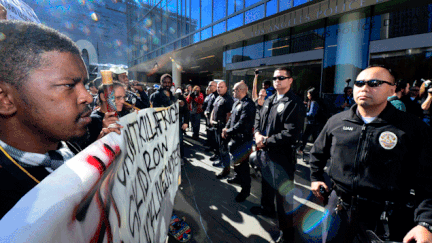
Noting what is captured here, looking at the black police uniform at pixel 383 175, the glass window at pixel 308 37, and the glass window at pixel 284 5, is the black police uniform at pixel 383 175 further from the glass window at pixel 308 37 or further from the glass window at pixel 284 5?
the glass window at pixel 284 5

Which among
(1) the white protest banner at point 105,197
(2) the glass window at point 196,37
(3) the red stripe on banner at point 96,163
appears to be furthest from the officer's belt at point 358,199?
(2) the glass window at point 196,37

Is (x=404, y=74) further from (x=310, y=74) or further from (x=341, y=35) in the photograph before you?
(x=310, y=74)

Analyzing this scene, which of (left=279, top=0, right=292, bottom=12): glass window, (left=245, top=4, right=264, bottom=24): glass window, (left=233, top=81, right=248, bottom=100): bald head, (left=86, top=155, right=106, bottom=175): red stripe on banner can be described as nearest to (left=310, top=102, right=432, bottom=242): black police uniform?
(left=86, top=155, right=106, bottom=175): red stripe on banner

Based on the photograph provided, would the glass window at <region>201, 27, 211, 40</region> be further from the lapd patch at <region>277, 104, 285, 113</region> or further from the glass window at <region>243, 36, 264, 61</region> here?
the lapd patch at <region>277, 104, 285, 113</region>

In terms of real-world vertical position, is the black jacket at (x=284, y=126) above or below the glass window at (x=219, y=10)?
below

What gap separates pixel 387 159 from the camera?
1.52 metres

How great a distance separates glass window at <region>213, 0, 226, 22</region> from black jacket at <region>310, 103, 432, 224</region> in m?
12.6

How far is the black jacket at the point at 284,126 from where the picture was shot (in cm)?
249

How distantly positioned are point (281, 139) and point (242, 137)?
1362 mm

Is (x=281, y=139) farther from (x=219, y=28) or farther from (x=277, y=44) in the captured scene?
(x=219, y=28)

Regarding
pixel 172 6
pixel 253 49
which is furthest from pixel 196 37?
pixel 172 6

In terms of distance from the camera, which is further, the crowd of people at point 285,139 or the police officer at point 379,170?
the police officer at point 379,170

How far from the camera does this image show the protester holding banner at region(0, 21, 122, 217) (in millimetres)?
799

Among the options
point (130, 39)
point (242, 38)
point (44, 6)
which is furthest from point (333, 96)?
point (44, 6)
